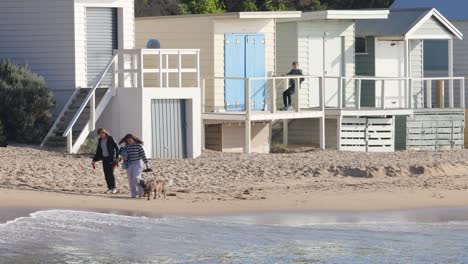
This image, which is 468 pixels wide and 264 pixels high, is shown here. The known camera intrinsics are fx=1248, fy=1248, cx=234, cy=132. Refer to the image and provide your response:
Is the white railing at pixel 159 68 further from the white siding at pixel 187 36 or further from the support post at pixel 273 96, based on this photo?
the support post at pixel 273 96

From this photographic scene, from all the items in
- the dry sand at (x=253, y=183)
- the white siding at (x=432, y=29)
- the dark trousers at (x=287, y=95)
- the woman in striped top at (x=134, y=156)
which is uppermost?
the white siding at (x=432, y=29)

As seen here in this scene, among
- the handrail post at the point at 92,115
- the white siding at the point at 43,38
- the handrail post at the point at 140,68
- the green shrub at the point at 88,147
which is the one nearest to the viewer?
the handrail post at the point at 92,115

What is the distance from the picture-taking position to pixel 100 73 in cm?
2994

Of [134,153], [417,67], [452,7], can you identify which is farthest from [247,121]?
[452,7]

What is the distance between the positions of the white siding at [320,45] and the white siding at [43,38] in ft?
22.1

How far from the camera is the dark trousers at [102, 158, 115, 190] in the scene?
22875mm

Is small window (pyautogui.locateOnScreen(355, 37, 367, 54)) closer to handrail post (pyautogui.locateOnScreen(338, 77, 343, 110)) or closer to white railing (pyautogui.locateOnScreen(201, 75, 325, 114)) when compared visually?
white railing (pyautogui.locateOnScreen(201, 75, 325, 114))

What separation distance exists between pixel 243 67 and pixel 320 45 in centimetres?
263

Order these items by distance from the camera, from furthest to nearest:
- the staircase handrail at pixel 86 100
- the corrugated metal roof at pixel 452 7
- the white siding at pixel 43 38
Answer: the corrugated metal roof at pixel 452 7 < the white siding at pixel 43 38 < the staircase handrail at pixel 86 100

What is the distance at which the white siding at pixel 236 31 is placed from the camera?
104 ft

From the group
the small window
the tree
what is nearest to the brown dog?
the small window

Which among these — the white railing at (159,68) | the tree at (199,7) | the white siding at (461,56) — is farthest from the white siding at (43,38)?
the tree at (199,7)

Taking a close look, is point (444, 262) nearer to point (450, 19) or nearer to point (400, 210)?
point (400, 210)

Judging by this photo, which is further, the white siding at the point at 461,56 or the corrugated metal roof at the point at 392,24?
the white siding at the point at 461,56
